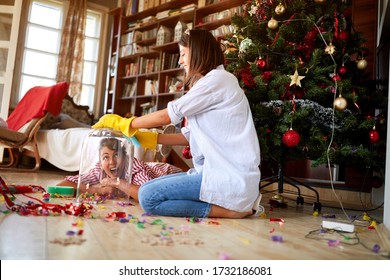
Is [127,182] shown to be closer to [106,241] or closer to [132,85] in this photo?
[106,241]

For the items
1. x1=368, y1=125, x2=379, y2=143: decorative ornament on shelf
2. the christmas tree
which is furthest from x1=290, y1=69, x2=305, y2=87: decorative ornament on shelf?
x1=368, y1=125, x2=379, y2=143: decorative ornament on shelf

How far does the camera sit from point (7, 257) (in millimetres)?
792

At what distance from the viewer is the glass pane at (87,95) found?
5645 millimetres

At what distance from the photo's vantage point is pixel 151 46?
16.1 ft

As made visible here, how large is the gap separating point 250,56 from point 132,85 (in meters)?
3.35

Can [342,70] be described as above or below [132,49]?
below

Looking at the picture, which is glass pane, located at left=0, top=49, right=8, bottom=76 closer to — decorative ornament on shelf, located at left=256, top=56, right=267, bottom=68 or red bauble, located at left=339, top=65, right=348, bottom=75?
decorative ornament on shelf, located at left=256, top=56, right=267, bottom=68

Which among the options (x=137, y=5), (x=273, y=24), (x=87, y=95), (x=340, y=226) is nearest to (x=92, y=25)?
(x=137, y=5)

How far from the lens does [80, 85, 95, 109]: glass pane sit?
5645 millimetres

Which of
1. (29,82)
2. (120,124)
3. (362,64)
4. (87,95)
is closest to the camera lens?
(120,124)

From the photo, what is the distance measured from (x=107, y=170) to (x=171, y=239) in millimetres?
985

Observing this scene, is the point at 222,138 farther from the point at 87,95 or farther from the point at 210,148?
the point at 87,95

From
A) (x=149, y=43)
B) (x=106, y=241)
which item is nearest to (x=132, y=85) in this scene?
(x=149, y=43)

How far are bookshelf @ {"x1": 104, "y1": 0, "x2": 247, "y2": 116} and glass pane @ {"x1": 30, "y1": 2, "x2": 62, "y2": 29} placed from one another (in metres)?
0.81
